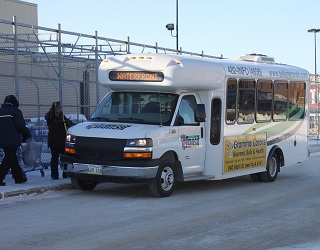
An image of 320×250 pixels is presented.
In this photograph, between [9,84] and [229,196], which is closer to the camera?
[229,196]

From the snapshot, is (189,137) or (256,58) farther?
(256,58)

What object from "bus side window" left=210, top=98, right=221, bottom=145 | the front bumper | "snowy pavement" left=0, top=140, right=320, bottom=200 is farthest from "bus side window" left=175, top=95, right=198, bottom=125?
"snowy pavement" left=0, top=140, right=320, bottom=200

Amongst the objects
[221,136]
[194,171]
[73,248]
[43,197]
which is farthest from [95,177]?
[73,248]

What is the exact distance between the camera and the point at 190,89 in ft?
40.3

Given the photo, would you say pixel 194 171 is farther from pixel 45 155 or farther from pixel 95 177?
pixel 45 155

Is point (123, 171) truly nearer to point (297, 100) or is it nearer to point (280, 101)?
point (280, 101)

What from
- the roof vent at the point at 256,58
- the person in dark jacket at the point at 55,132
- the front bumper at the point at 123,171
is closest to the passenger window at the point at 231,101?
the roof vent at the point at 256,58

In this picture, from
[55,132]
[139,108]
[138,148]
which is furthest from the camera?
[55,132]

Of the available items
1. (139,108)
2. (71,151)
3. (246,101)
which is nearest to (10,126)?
(71,151)

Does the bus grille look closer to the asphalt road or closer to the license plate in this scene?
the license plate

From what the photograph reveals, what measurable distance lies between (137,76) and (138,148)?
169 cm

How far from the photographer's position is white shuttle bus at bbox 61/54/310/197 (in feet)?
36.6

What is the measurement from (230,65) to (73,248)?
23.0ft

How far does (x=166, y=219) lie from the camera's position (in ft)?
30.8
